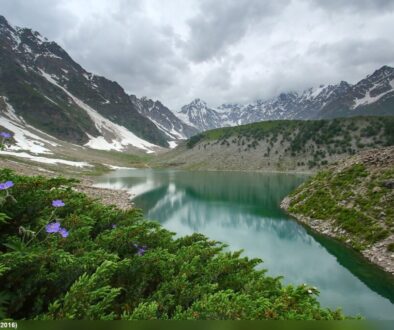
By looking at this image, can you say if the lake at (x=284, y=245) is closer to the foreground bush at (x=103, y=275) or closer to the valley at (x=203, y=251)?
the valley at (x=203, y=251)

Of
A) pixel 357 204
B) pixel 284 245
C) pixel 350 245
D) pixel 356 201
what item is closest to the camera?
pixel 350 245

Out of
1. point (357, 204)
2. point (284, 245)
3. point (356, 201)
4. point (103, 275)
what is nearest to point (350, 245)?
point (284, 245)

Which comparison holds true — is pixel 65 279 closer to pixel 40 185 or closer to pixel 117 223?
pixel 40 185

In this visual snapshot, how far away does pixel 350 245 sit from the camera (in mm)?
35125

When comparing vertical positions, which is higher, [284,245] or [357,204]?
[357,204]

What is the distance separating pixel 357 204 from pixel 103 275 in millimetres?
42130

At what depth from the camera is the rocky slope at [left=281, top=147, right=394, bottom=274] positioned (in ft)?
108

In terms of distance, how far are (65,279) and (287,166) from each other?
183 metres

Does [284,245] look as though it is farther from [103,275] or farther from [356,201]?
[103,275]

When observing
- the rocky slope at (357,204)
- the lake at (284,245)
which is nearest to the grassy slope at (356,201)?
the rocky slope at (357,204)

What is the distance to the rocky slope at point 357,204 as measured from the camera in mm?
32812

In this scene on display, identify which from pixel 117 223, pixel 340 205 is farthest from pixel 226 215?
pixel 117 223

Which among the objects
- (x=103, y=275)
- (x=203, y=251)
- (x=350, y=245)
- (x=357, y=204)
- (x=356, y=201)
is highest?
(x=103, y=275)

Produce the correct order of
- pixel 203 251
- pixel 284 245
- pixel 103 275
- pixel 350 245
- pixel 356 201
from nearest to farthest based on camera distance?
1. pixel 103 275
2. pixel 203 251
3. pixel 350 245
4. pixel 284 245
5. pixel 356 201
